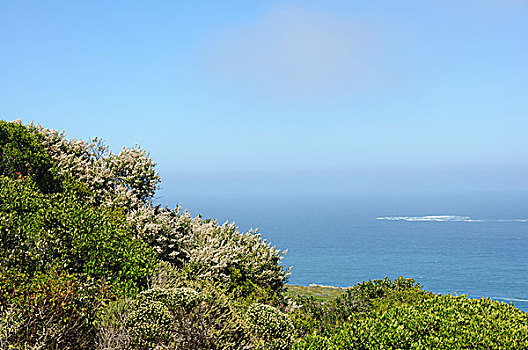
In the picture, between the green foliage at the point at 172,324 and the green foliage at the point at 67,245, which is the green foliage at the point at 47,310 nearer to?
the green foliage at the point at 172,324

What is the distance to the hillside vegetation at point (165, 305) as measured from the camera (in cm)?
859

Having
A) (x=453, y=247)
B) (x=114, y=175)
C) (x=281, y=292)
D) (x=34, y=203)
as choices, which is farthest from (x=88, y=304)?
(x=453, y=247)

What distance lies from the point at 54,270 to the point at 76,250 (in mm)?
995

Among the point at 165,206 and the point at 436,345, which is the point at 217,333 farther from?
the point at 165,206

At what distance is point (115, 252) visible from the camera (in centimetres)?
1234

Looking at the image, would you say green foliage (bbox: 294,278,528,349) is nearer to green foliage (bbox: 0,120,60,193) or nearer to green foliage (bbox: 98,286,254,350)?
green foliage (bbox: 98,286,254,350)

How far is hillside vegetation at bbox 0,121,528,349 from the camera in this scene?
28.2 ft

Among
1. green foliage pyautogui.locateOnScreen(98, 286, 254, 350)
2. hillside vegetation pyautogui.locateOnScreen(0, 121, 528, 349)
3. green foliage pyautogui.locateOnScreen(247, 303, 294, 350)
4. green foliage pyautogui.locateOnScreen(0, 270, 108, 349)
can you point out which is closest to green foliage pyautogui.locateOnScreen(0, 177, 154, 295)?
hillside vegetation pyautogui.locateOnScreen(0, 121, 528, 349)

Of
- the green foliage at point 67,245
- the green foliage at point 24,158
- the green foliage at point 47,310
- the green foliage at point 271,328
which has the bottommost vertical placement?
the green foliage at point 271,328

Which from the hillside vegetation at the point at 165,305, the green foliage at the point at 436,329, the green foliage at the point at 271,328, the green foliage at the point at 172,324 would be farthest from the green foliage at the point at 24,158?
the green foliage at the point at 436,329

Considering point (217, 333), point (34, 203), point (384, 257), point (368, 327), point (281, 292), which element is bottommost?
point (384, 257)

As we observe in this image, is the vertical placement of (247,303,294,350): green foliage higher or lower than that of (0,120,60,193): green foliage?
lower

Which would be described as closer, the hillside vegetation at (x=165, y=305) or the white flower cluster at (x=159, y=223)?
the hillside vegetation at (x=165, y=305)

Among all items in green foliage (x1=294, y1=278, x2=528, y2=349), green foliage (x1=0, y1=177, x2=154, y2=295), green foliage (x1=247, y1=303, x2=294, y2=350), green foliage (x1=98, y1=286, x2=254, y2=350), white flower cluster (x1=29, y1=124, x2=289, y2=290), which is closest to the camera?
green foliage (x1=294, y1=278, x2=528, y2=349)
